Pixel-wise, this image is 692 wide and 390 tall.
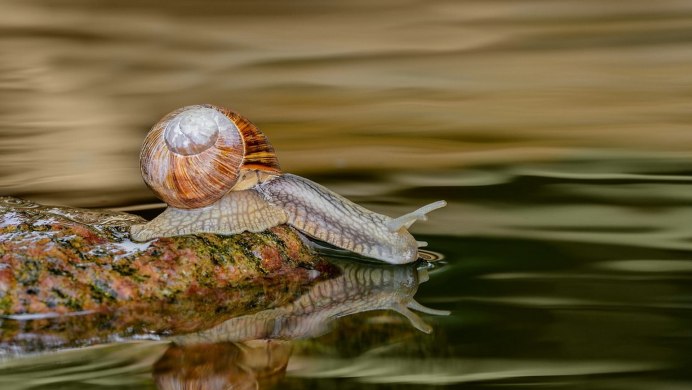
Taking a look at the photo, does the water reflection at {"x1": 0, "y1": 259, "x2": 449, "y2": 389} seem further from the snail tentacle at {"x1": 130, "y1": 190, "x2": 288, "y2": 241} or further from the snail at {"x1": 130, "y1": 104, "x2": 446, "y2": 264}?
the snail tentacle at {"x1": 130, "y1": 190, "x2": 288, "y2": 241}

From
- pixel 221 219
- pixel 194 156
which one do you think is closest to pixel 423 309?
pixel 221 219

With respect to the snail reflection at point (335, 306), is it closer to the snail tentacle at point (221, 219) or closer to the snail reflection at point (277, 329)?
the snail reflection at point (277, 329)

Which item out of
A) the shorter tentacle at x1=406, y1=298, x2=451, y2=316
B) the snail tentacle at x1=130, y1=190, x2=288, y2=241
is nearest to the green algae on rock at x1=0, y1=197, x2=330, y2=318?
the snail tentacle at x1=130, y1=190, x2=288, y2=241

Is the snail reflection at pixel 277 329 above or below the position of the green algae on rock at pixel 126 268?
below

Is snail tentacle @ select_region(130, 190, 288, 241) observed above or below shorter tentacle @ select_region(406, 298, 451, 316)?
above

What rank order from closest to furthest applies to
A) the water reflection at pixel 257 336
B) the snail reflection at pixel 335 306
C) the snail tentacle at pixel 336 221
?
the water reflection at pixel 257 336
the snail reflection at pixel 335 306
the snail tentacle at pixel 336 221

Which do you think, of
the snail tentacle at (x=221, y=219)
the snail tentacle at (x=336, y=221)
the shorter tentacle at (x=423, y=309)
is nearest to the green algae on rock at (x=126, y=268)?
the snail tentacle at (x=221, y=219)
